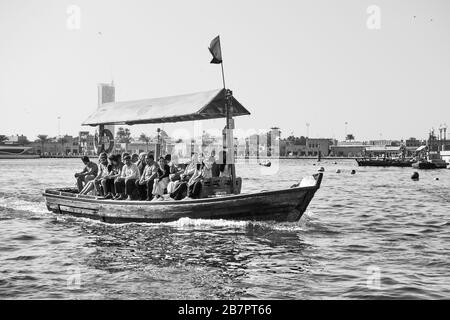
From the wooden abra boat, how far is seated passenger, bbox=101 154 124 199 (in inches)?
19.2

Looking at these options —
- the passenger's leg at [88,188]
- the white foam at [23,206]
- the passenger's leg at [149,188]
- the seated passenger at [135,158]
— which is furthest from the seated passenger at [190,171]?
the white foam at [23,206]

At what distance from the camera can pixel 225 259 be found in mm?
11531

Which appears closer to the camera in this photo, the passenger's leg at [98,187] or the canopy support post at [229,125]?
the canopy support post at [229,125]

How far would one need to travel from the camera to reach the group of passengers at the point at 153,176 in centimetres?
1565

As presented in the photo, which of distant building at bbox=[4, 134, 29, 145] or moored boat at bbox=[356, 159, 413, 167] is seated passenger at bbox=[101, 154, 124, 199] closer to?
moored boat at bbox=[356, 159, 413, 167]

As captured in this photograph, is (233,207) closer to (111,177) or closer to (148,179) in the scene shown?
(148,179)

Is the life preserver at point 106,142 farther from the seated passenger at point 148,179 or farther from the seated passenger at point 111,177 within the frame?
the seated passenger at point 148,179

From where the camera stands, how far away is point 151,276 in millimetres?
9961

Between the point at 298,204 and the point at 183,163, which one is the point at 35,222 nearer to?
the point at 183,163

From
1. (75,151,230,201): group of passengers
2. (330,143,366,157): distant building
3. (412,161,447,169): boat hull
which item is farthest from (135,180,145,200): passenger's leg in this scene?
(330,143,366,157): distant building

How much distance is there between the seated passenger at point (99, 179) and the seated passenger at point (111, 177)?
25 cm

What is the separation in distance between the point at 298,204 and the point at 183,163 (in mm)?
5500
